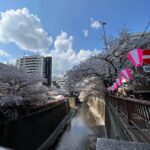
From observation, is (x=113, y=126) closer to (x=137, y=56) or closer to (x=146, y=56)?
(x=146, y=56)

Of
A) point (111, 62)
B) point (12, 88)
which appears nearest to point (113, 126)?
point (12, 88)

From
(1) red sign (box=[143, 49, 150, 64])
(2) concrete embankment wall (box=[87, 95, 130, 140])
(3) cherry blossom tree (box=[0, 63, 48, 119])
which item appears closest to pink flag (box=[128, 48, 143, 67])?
(1) red sign (box=[143, 49, 150, 64])

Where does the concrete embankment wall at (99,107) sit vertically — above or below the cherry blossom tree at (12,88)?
below

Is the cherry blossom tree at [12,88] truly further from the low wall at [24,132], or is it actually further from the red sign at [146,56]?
the red sign at [146,56]

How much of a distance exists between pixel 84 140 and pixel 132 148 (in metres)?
12.2

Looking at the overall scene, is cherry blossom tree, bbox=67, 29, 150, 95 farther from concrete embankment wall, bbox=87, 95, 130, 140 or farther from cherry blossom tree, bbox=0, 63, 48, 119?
cherry blossom tree, bbox=0, 63, 48, 119

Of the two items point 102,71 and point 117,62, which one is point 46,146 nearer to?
point 102,71

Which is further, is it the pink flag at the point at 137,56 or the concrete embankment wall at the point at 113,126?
the pink flag at the point at 137,56

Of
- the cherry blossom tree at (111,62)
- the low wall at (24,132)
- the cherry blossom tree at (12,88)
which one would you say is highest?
the cherry blossom tree at (111,62)

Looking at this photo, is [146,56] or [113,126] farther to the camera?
[113,126]

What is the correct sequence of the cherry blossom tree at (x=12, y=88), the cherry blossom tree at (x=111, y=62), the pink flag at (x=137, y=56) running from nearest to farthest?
the pink flag at (x=137, y=56) → the cherry blossom tree at (x=12, y=88) → the cherry blossom tree at (x=111, y=62)

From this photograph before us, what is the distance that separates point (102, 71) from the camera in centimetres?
1384

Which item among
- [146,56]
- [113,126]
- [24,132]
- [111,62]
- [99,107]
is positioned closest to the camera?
[146,56]

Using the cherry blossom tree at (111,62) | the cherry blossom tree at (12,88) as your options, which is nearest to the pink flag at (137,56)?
the cherry blossom tree at (12,88)
